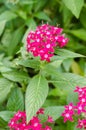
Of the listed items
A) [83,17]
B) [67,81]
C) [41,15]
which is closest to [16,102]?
[67,81]

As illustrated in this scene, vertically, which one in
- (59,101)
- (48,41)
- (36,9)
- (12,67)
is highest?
(48,41)

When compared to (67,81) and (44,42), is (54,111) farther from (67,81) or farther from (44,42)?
(44,42)

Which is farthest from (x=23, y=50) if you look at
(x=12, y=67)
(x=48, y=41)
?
(x=48, y=41)

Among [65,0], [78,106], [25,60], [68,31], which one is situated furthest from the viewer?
[68,31]

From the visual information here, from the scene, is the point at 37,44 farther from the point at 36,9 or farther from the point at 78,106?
the point at 36,9

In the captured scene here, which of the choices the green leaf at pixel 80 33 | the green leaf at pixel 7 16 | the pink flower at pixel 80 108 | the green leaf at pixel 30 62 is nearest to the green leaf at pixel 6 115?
the green leaf at pixel 30 62

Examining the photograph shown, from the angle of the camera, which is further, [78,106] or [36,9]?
[36,9]

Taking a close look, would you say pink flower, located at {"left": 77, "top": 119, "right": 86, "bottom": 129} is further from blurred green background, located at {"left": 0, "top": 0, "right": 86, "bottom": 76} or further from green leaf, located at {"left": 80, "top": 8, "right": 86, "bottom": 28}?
green leaf, located at {"left": 80, "top": 8, "right": 86, "bottom": 28}

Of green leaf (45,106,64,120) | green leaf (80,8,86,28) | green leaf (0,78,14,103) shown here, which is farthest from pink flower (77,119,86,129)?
green leaf (80,8,86,28)
